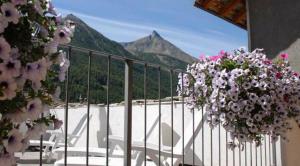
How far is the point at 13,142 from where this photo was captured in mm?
1211

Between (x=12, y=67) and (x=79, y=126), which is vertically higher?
(x=12, y=67)

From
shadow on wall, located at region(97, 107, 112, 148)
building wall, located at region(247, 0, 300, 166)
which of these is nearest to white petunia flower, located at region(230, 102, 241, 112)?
building wall, located at region(247, 0, 300, 166)

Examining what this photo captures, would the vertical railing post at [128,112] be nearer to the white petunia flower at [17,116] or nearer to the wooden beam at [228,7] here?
the white petunia flower at [17,116]

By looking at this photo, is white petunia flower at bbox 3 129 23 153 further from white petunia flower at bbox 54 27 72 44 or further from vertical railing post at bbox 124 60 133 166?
vertical railing post at bbox 124 60 133 166

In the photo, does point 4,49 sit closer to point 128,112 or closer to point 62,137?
point 128,112

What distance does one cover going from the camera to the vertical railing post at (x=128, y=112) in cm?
266

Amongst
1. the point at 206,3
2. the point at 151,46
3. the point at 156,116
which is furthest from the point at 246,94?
the point at 151,46

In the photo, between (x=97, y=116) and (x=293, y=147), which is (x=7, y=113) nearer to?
(x=293, y=147)

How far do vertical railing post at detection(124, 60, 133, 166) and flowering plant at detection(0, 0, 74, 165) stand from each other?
1.28m

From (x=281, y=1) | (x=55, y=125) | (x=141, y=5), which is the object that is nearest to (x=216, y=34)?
(x=141, y=5)

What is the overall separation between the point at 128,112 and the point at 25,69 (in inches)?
59.0

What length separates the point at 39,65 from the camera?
49.5 inches

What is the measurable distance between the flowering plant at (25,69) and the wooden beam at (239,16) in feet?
22.5

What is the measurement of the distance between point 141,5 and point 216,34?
3079 millimetres
